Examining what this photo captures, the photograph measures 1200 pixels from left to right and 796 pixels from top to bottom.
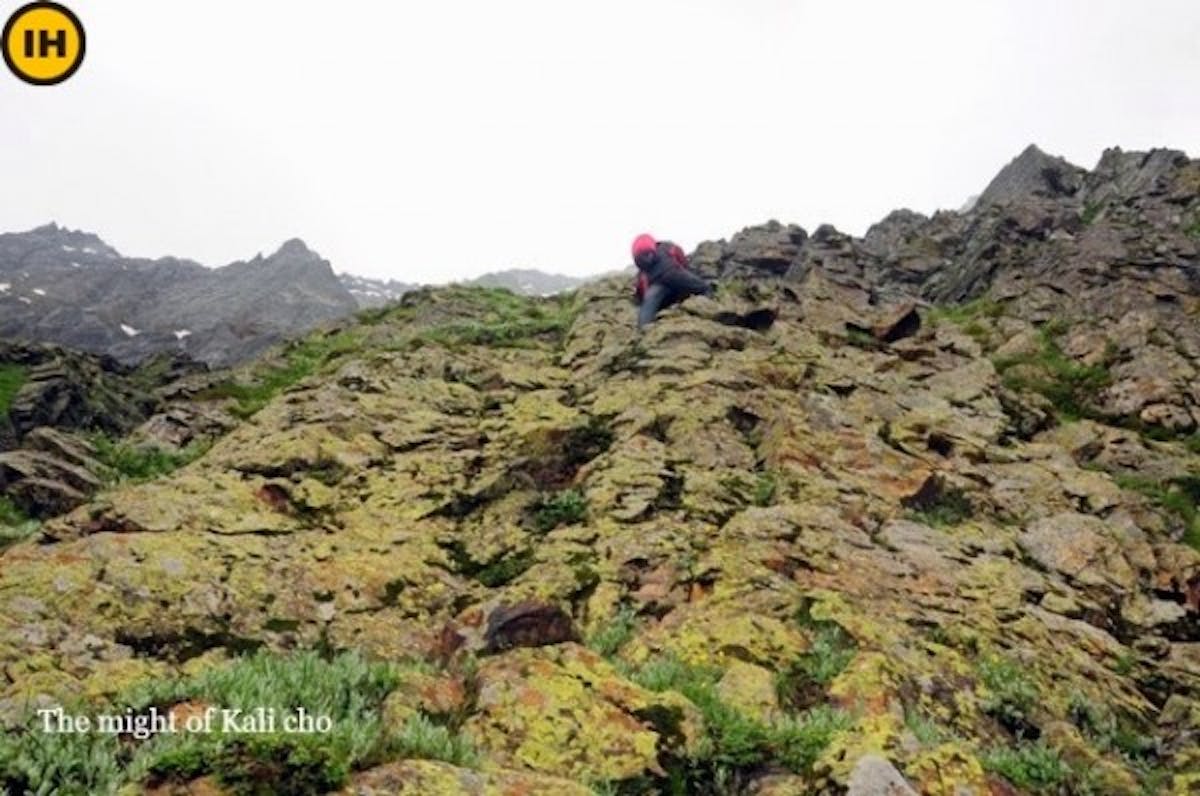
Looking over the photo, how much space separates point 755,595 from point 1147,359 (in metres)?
16.6

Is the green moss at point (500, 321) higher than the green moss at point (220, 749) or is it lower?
higher

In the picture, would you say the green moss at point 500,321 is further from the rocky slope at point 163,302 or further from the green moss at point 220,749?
the rocky slope at point 163,302

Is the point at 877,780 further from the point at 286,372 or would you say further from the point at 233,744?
the point at 286,372

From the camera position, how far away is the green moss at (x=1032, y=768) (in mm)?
8180

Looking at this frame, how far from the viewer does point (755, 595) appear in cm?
1175

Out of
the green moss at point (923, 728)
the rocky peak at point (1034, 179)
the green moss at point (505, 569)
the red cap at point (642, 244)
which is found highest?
the rocky peak at point (1034, 179)

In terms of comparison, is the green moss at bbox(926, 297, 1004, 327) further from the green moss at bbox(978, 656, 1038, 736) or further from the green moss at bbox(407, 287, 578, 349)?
the green moss at bbox(978, 656, 1038, 736)

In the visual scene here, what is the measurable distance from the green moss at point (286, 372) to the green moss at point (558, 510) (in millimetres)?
10303

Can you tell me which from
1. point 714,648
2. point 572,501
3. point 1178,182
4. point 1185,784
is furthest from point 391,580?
point 1178,182

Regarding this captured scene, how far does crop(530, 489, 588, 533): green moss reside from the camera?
47.8ft

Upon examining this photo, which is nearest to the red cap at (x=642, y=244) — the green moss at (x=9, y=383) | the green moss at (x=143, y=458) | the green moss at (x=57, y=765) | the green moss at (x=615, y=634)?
the green moss at (x=143, y=458)

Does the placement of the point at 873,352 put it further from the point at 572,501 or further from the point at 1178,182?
the point at 1178,182

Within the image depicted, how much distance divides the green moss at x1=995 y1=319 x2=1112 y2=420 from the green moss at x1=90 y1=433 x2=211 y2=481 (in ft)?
65.7

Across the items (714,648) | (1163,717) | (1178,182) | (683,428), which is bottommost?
(1163,717)
